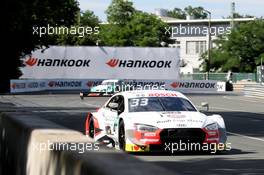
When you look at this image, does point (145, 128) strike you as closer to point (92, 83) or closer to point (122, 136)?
point (122, 136)

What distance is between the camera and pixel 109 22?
106750 mm

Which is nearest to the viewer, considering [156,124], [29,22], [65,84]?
[156,124]

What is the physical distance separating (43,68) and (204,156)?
51.9m

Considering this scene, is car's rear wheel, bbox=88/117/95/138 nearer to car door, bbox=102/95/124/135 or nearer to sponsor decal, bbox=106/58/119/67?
car door, bbox=102/95/124/135

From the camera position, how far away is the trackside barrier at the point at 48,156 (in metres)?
4.58

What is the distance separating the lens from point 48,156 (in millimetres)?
6312

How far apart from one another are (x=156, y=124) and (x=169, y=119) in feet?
0.91

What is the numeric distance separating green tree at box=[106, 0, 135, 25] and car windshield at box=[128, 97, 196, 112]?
88380mm

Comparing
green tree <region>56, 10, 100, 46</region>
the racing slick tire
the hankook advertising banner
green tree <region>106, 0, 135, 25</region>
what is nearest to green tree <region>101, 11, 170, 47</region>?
green tree <region>106, 0, 135, 25</region>

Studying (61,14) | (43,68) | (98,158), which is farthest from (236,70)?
(98,158)

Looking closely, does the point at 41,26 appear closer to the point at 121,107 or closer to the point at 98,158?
the point at 121,107

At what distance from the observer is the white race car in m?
12.9

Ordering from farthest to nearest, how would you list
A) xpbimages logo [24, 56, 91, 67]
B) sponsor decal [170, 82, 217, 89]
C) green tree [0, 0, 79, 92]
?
xpbimages logo [24, 56, 91, 67], sponsor decal [170, 82, 217, 89], green tree [0, 0, 79, 92]

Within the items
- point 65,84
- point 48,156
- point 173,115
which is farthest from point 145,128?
point 65,84
